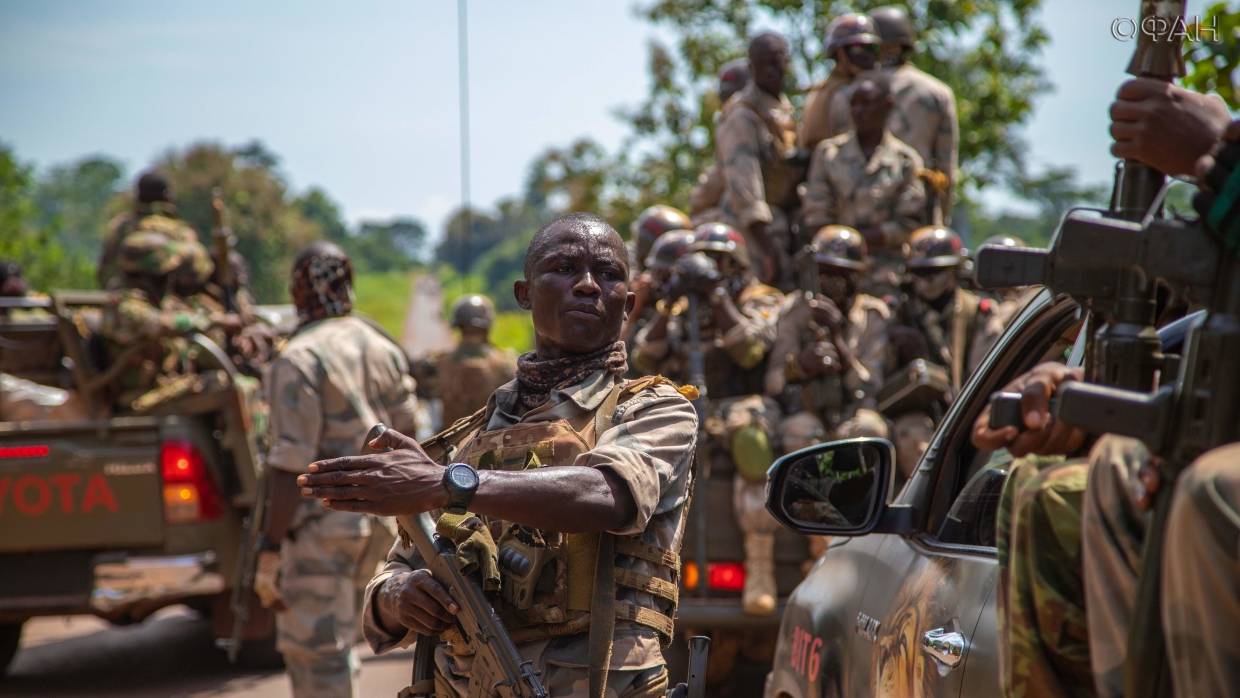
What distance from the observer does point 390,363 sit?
615cm

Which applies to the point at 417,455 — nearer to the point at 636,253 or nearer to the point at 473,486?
the point at 473,486

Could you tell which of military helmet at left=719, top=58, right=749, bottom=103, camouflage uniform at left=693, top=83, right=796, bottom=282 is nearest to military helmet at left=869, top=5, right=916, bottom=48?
camouflage uniform at left=693, top=83, right=796, bottom=282

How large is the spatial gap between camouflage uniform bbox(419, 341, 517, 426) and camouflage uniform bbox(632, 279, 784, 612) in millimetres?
2815

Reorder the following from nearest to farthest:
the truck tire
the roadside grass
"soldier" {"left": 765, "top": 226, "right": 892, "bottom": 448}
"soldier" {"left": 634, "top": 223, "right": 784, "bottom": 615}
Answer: "soldier" {"left": 634, "top": 223, "right": 784, "bottom": 615} → "soldier" {"left": 765, "top": 226, "right": 892, "bottom": 448} → the truck tire → the roadside grass

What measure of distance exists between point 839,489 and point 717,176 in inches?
267

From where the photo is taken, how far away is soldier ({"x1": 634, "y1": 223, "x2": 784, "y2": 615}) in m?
6.61

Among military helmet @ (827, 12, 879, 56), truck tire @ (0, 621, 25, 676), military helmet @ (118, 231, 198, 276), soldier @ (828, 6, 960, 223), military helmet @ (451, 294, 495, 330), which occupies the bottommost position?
truck tire @ (0, 621, 25, 676)

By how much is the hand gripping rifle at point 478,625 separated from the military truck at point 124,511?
5.01m

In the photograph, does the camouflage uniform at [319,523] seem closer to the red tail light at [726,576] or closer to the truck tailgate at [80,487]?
the red tail light at [726,576]

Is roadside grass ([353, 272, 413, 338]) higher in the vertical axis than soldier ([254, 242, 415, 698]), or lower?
lower

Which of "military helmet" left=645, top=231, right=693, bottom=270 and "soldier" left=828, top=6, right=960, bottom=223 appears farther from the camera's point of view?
"soldier" left=828, top=6, right=960, bottom=223

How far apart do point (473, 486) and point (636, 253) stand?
7.25 metres

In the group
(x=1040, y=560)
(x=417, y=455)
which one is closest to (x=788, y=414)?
(x=417, y=455)

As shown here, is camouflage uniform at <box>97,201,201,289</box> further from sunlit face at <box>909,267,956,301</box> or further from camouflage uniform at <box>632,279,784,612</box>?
sunlit face at <box>909,267,956,301</box>
